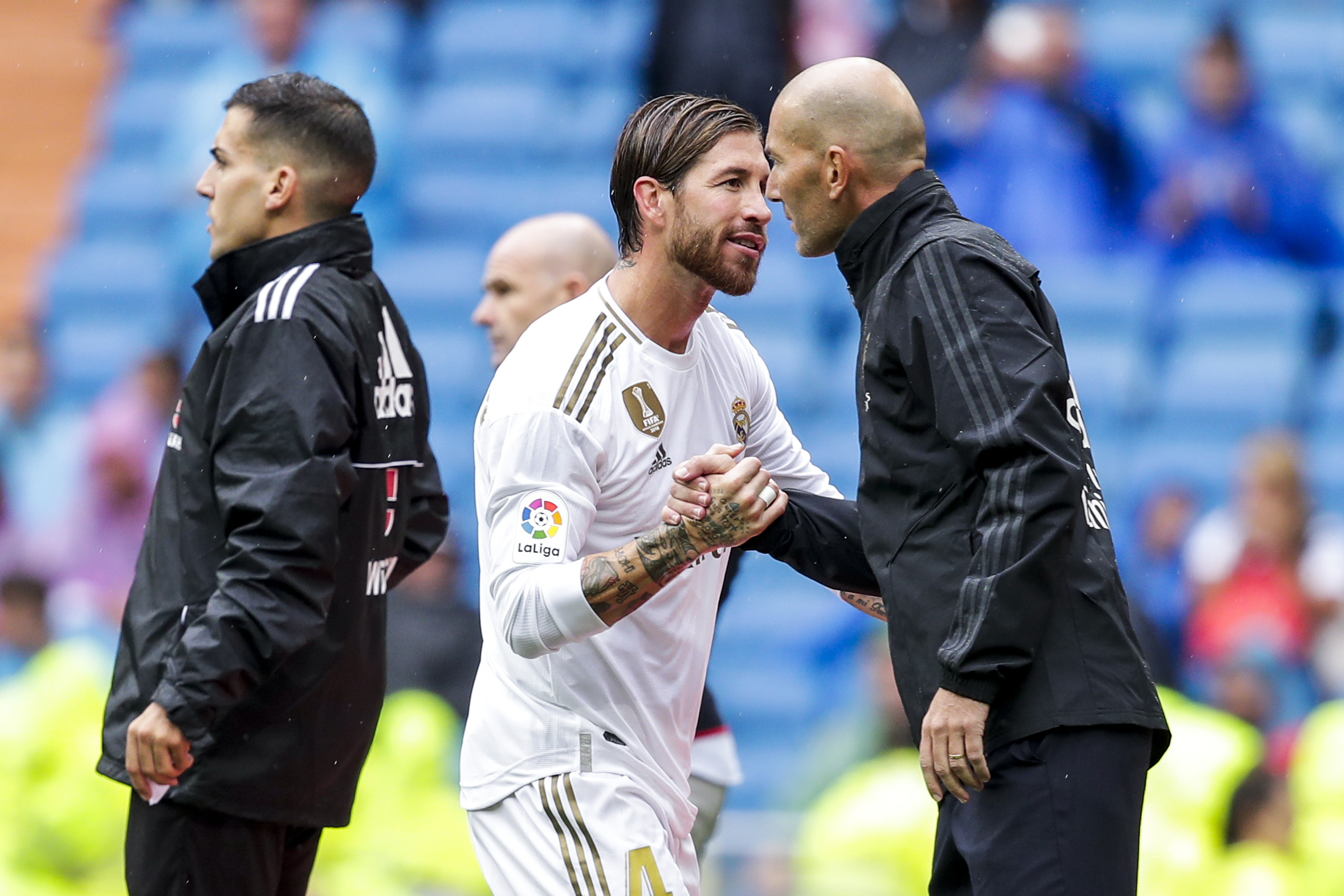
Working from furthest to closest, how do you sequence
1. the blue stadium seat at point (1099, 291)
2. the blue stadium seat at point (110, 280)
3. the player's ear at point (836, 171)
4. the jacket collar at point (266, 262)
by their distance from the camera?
the blue stadium seat at point (110, 280), the blue stadium seat at point (1099, 291), the jacket collar at point (266, 262), the player's ear at point (836, 171)

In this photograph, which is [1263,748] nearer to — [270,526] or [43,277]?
[270,526]

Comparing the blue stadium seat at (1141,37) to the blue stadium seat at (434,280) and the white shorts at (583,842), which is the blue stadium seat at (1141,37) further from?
the white shorts at (583,842)

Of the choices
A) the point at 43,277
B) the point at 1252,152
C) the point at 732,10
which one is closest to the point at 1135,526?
the point at 1252,152

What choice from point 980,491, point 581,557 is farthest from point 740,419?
point 980,491

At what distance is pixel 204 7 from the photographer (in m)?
11.9

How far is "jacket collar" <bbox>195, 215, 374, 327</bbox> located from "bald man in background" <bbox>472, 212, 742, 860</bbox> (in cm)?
90

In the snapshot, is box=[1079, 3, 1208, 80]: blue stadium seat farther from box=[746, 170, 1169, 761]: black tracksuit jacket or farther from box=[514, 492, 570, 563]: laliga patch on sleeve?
box=[514, 492, 570, 563]: laliga patch on sleeve

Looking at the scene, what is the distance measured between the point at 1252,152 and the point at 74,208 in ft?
26.0

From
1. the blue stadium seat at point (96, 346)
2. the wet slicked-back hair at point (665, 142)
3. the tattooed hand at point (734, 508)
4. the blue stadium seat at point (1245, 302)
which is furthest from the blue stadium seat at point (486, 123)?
the tattooed hand at point (734, 508)

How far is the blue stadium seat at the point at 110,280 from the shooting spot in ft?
35.9

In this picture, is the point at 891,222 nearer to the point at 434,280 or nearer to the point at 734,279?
the point at 734,279

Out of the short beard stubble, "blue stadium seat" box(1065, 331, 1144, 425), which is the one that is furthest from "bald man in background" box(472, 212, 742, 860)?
"blue stadium seat" box(1065, 331, 1144, 425)

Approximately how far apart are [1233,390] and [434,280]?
4959 millimetres

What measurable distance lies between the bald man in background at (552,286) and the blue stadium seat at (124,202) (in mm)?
6779
